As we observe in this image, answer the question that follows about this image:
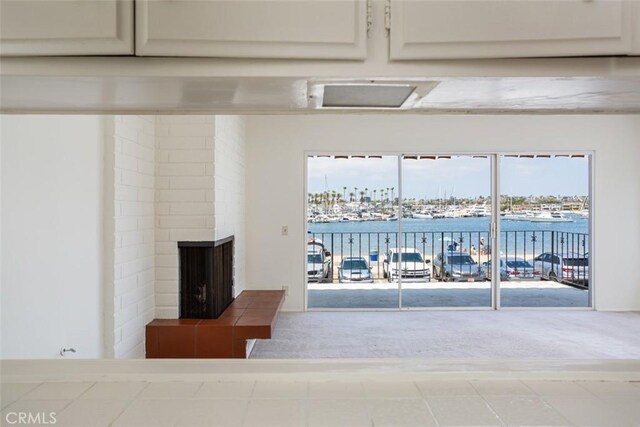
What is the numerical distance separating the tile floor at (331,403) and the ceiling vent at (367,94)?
2.11 feet

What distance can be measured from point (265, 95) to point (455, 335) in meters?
4.09

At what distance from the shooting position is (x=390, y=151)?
18.0 ft

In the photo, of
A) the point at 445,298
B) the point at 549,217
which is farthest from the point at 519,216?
the point at 445,298

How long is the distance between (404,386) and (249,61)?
0.77 meters

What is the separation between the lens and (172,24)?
74 centimetres

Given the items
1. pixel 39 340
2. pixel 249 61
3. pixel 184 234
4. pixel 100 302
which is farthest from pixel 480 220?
pixel 249 61

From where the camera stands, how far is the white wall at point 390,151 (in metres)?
5.47

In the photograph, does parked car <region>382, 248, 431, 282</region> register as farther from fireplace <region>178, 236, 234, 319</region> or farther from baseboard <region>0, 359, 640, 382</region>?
baseboard <region>0, 359, 640, 382</region>

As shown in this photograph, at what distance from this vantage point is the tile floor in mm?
819

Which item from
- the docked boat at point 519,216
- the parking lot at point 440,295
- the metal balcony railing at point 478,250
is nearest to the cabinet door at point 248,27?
the parking lot at point 440,295

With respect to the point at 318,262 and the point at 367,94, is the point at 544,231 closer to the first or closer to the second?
the point at 318,262

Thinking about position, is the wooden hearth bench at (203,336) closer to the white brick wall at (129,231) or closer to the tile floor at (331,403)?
the white brick wall at (129,231)

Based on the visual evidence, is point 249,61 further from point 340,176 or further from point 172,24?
point 340,176

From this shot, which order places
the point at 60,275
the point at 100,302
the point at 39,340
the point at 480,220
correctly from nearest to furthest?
the point at 39,340 < the point at 60,275 < the point at 100,302 < the point at 480,220
